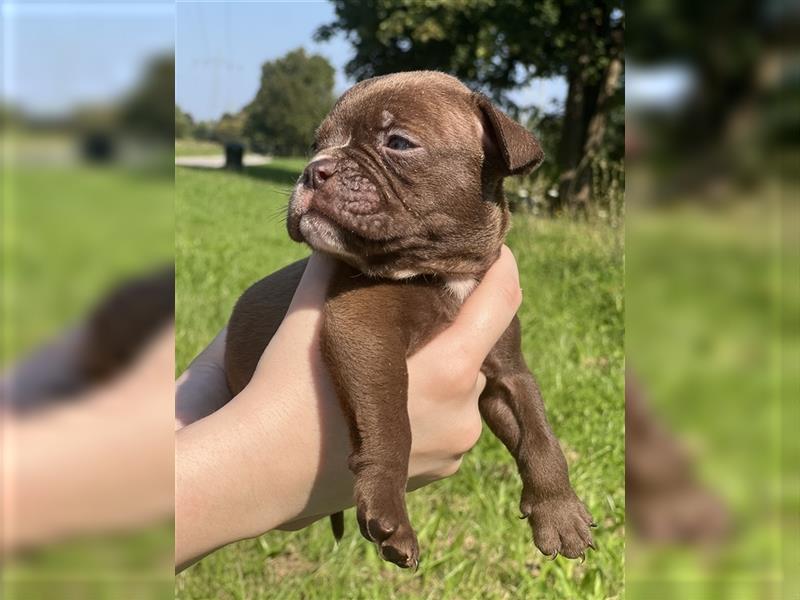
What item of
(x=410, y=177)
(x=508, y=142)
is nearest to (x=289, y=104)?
(x=410, y=177)

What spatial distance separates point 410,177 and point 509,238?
1.69 feet

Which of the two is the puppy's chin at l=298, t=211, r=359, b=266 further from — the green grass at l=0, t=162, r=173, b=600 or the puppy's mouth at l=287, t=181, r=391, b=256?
the green grass at l=0, t=162, r=173, b=600

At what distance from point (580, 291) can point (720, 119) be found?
166cm

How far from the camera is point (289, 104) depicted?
6.09ft

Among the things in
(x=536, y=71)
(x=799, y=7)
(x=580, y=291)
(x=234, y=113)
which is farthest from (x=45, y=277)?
(x=580, y=291)

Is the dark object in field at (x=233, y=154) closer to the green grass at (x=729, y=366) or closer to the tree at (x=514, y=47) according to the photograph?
the tree at (x=514, y=47)

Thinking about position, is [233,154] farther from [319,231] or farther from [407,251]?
[407,251]

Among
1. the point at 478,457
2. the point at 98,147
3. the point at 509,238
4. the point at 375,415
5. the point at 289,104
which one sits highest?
the point at 98,147

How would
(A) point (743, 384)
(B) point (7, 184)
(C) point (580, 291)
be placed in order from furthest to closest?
(C) point (580, 291)
(A) point (743, 384)
(B) point (7, 184)

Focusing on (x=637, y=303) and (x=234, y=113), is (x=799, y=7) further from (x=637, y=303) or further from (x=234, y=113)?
(x=234, y=113)

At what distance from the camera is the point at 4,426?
677 millimetres

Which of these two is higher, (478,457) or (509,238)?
(509,238)

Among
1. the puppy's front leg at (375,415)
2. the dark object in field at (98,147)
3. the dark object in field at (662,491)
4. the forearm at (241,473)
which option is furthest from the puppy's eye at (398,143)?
the dark object in field at (98,147)

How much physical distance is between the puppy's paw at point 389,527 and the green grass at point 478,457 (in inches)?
24.9
